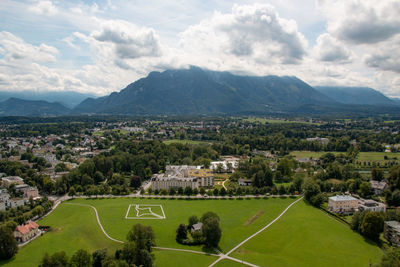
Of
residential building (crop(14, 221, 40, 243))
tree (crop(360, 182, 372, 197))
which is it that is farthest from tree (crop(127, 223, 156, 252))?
tree (crop(360, 182, 372, 197))

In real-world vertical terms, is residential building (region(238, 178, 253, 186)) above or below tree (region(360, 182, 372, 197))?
below

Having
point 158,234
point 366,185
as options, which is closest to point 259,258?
point 158,234

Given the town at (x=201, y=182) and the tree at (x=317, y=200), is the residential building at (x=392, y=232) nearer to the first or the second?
the town at (x=201, y=182)

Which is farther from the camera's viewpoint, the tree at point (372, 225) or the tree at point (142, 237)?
the tree at point (372, 225)

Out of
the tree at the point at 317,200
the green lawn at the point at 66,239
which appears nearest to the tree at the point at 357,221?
the tree at the point at 317,200

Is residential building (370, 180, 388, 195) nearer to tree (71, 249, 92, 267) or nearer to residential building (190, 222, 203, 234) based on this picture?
residential building (190, 222, 203, 234)

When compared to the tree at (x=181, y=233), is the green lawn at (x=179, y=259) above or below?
below

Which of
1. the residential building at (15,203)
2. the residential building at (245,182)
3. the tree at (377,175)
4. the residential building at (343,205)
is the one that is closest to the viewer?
the residential building at (343,205)
